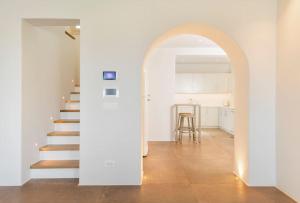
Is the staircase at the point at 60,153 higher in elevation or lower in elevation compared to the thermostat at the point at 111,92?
lower

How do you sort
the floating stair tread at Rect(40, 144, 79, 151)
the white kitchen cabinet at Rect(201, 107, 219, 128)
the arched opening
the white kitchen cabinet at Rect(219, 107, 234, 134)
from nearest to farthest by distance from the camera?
the arched opening
the floating stair tread at Rect(40, 144, 79, 151)
the white kitchen cabinet at Rect(219, 107, 234, 134)
the white kitchen cabinet at Rect(201, 107, 219, 128)

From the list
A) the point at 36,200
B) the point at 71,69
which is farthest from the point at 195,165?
the point at 71,69

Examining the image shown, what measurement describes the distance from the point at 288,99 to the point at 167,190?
2.09 m

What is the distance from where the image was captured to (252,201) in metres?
3.33

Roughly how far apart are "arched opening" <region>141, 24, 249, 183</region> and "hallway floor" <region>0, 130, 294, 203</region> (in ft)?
1.17

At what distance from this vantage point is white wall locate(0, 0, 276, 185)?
380 cm

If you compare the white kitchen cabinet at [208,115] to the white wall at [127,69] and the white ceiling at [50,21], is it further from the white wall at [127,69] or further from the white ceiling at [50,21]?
the white ceiling at [50,21]

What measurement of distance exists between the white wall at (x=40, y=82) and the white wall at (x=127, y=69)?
0.54 ft

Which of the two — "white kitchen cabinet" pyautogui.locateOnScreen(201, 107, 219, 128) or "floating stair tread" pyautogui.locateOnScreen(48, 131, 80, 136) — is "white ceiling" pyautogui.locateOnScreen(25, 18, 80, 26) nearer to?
"floating stair tread" pyautogui.locateOnScreen(48, 131, 80, 136)

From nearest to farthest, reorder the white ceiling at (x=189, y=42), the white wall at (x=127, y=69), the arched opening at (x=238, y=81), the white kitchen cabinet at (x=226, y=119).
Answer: the white wall at (x=127, y=69) < the arched opening at (x=238, y=81) < the white ceiling at (x=189, y=42) < the white kitchen cabinet at (x=226, y=119)

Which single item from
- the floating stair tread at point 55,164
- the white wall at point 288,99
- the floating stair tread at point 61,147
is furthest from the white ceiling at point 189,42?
the floating stair tread at point 55,164

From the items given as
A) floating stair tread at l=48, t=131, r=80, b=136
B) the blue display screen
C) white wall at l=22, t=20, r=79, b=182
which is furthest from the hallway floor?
the blue display screen

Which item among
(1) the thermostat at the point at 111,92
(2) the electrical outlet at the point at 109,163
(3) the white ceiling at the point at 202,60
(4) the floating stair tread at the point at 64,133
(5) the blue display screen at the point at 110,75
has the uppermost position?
(3) the white ceiling at the point at 202,60

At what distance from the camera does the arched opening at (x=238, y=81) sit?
3928 millimetres
